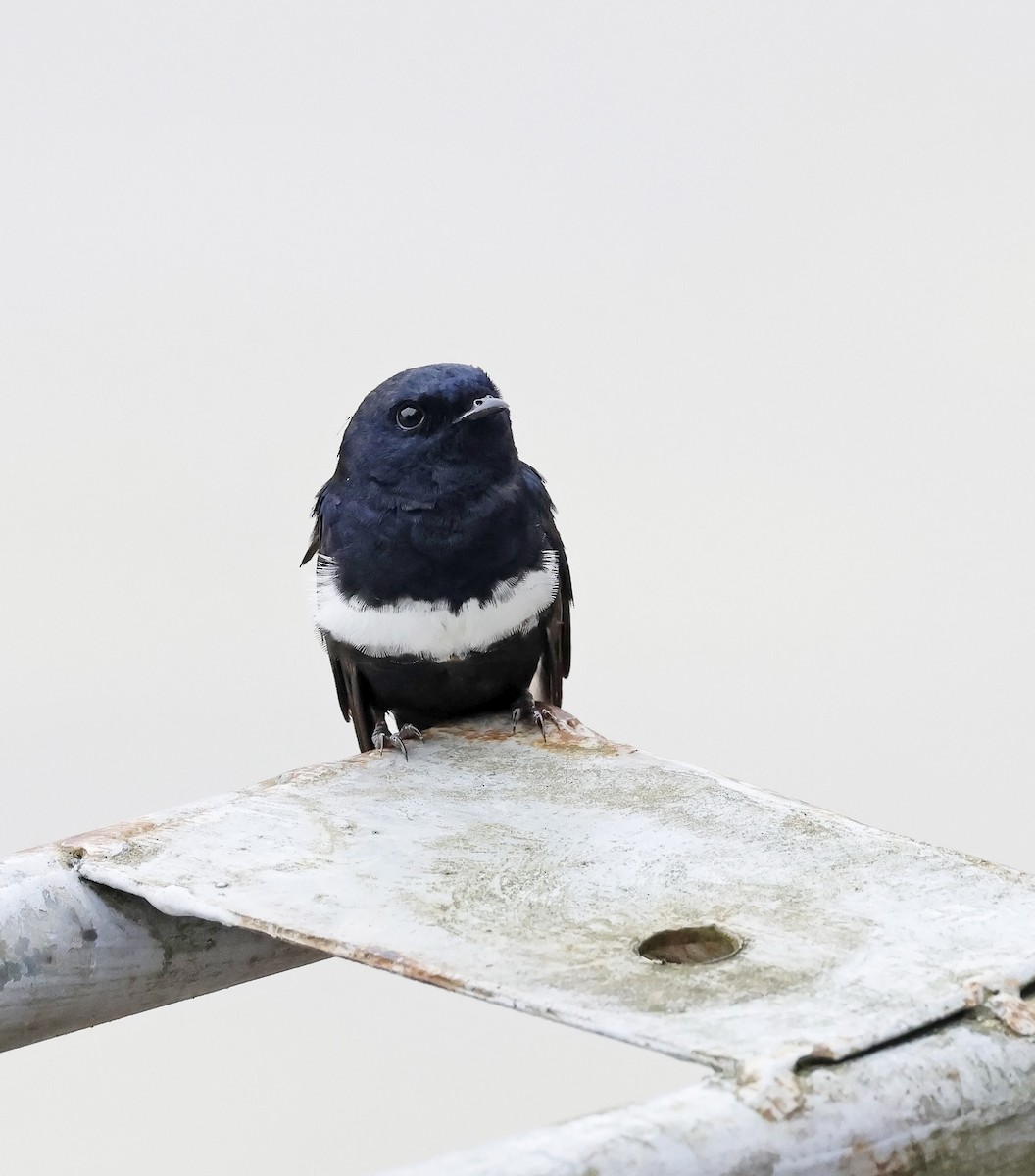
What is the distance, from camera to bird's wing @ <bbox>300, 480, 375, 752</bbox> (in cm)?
403

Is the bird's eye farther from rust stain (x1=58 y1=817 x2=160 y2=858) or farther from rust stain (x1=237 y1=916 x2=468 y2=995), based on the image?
rust stain (x1=237 y1=916 x2=468 y2=995)

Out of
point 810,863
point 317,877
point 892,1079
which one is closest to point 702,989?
point 892,1079

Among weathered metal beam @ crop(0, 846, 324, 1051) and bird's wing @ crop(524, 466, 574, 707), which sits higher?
bird's wing @ crop(524, 466, 574, 707)

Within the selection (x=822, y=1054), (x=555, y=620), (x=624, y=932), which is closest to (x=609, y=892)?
(x=624, y=932)

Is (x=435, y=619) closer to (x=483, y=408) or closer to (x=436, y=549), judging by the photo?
(x=436, y=549)

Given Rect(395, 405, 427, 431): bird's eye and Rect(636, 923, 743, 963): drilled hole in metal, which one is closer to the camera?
Rect(636, 923, 743, 963): drilled hole in metal

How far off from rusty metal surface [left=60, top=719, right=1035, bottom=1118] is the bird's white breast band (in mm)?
223

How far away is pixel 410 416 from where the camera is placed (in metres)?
3.81

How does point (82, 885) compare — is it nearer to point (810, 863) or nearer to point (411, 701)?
point (411, 701)

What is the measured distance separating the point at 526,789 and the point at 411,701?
506mm

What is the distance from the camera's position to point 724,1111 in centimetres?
236

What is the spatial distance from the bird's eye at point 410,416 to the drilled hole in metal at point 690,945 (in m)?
1.28

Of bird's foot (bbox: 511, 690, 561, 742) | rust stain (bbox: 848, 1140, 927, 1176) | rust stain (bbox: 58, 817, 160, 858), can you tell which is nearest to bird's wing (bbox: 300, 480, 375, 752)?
bird's foot (bbox: 511, 690, 561, 742)

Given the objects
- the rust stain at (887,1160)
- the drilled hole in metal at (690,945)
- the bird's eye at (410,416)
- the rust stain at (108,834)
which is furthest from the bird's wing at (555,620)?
the rust stain at (887,1160)
